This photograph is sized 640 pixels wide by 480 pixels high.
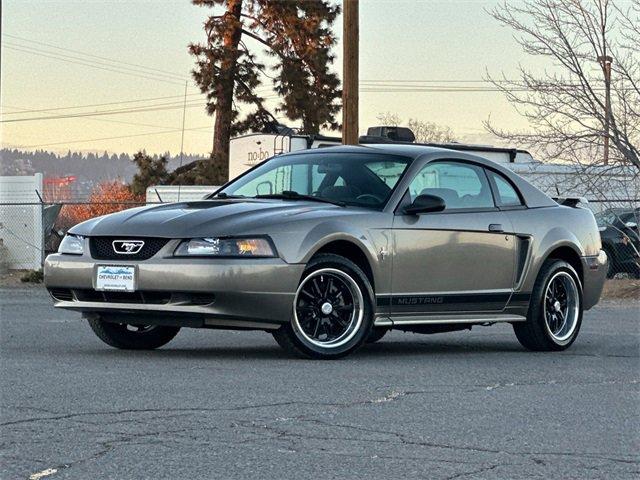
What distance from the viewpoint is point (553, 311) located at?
35.4ft

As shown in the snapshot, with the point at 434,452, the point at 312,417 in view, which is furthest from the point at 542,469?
the point at 312,417

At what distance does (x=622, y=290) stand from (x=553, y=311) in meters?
11.4

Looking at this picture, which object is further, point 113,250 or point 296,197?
point 296,197

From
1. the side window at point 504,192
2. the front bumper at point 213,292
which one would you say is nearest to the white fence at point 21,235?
the side window at point 504,192

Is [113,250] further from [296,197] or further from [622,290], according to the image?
[622,290]

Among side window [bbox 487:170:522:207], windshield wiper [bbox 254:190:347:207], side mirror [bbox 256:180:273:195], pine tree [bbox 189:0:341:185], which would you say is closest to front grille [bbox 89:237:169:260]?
windshield wiper [bbox 254:190:347:207]

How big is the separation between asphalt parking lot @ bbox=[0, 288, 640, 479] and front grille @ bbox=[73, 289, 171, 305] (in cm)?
41

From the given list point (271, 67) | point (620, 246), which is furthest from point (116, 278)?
point (271, 67)

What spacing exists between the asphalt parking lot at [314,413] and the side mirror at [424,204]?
42.4 inches

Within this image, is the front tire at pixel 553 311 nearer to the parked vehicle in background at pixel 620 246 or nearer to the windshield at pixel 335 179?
the windshield at pixel 335 179

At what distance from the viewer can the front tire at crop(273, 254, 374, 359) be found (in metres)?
9.09

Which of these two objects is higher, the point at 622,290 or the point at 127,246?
the point at 127,246

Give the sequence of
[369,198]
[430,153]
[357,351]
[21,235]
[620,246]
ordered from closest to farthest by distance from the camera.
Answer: [369,198] → [357,351] → [430,153] → [620,246] → [21,235]

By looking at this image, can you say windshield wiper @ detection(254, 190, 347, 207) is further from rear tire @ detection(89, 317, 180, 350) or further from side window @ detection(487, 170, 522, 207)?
Answer: side window @ detection(487, 170, 522, 207)
